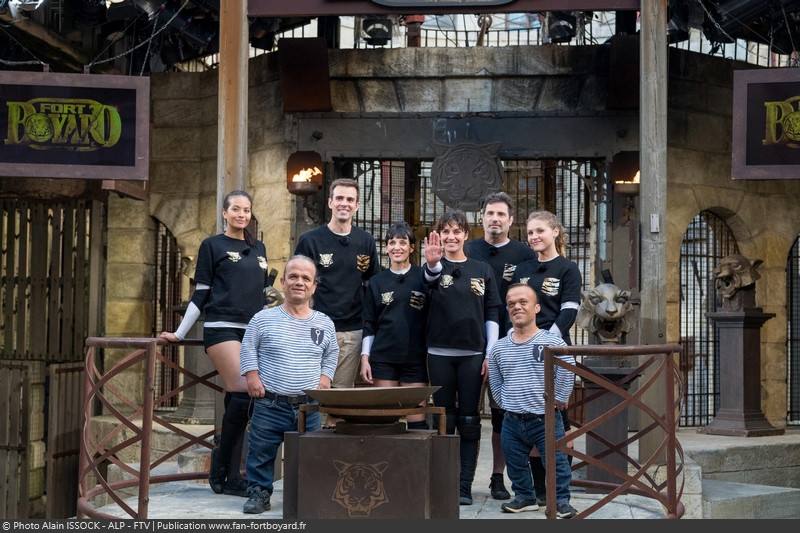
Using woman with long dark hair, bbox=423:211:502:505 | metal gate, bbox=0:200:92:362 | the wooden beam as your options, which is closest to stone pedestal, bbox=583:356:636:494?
woman with long dark hair, bbox=423:211:502:505

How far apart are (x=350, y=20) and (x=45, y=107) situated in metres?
11.9

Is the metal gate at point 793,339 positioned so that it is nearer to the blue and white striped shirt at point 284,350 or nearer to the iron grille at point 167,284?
the iron grille at point 167,284

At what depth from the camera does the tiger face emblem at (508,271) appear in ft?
18.5

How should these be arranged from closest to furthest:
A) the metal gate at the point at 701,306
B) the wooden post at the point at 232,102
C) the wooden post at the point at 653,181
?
the wooden post at the point at 653,181, the wooden post at the point at 232,102, the metal gate at the point at 701,306

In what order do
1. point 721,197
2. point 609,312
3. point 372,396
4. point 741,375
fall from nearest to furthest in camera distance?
point 372,396 < point 609,312 < point 741,375 < point 721,197

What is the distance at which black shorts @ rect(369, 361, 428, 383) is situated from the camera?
5.34 m

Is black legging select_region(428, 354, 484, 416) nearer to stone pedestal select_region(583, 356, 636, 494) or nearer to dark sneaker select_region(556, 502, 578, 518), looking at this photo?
dark sneaker select_region(556, 502, 578, 518)

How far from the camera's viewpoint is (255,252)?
5.57 m

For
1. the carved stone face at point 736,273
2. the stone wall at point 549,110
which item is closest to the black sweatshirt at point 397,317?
the stone wall at point 549,110

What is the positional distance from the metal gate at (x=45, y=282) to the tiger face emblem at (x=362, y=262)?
665 centimetres

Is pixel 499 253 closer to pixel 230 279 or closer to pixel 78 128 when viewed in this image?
pixel 230 279

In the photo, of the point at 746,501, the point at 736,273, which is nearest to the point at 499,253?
the point at 746,501

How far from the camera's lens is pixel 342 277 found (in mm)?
5566

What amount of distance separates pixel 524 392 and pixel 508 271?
2.87 ft
